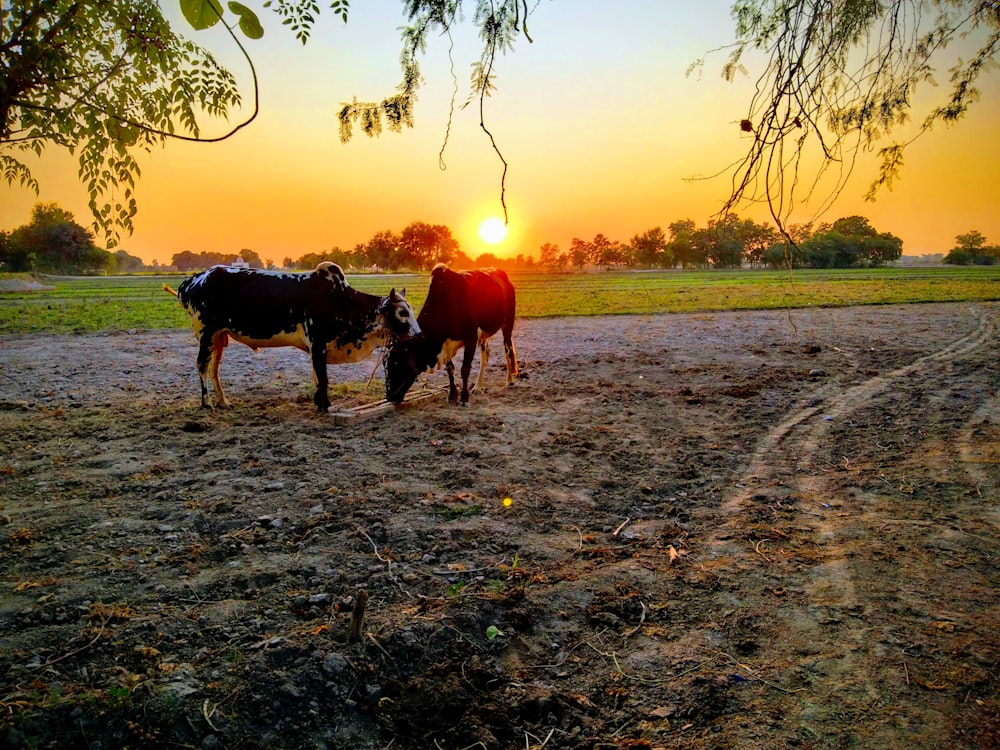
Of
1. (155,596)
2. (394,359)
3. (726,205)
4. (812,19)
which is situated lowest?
(155,596)

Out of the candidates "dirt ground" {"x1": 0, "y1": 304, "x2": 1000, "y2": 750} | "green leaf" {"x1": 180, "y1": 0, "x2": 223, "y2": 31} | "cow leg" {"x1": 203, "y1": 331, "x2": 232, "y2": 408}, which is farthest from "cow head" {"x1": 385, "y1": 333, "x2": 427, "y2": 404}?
"green leaf" {"x1": 180, "y1": 0, "x2": 223, "y2": 31}

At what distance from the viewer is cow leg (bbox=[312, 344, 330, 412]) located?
A: 8156 mm

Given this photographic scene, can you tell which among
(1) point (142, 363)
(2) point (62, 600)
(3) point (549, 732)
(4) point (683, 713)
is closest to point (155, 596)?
(2) point (62, 600)

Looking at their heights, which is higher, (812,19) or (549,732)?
(812,19)

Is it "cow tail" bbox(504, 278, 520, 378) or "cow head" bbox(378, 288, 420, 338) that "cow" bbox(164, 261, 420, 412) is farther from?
"cow tail" bbox(504, 278, 520, 378)

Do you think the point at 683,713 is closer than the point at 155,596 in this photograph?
Yes

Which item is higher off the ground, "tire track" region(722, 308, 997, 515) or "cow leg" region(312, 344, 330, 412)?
"cow leg" region(312, 344, 330, 412)

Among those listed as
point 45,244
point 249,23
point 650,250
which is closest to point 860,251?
point 650,250

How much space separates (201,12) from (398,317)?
694 cm

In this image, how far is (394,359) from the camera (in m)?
8.79

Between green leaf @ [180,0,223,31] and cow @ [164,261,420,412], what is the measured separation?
6.63 m

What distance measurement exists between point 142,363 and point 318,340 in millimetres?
6119

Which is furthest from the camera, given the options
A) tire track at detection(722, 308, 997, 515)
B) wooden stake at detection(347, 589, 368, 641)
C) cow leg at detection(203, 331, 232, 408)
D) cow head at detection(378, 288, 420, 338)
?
cow head at detection(378, 288, 420, 338)

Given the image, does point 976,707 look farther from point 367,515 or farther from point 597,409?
point 597,409
